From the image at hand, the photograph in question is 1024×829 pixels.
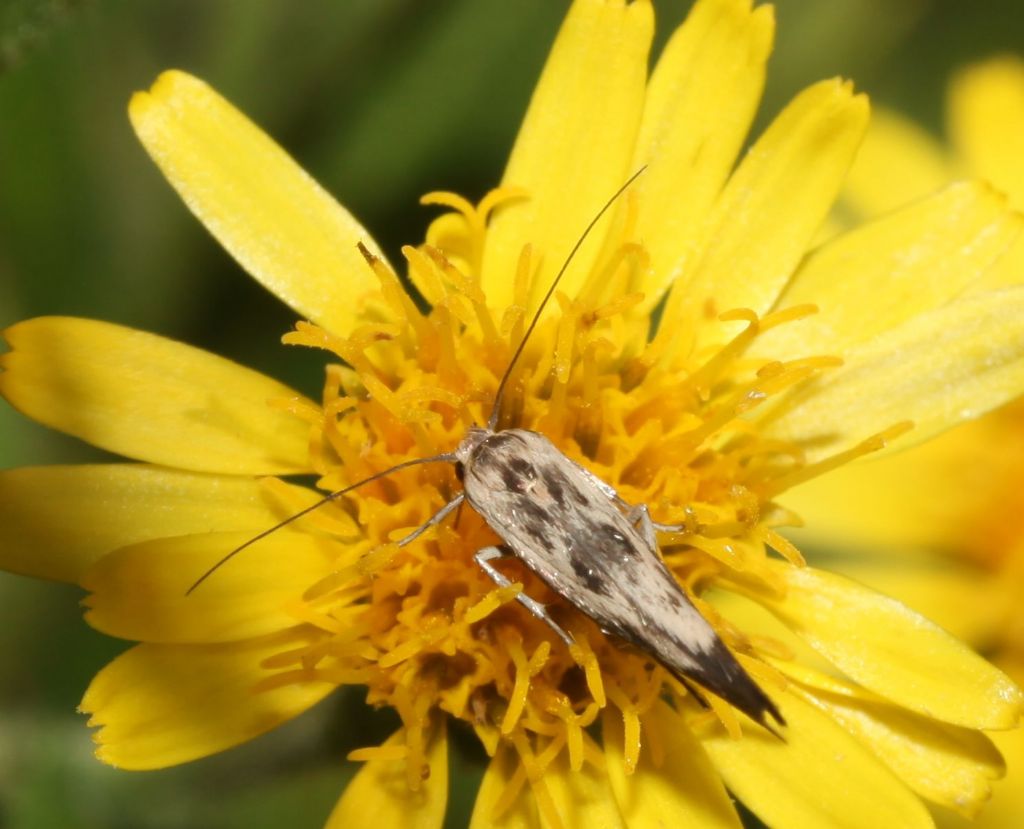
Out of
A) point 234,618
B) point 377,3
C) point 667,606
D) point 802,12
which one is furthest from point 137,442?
point 802,12

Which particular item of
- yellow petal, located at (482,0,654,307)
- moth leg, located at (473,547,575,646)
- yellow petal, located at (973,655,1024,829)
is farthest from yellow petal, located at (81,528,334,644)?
yellow petal, located at (973,655,1024,829)

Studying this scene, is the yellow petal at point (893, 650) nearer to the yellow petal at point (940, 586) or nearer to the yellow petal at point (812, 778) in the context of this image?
the yellow petal at point (812, 778)

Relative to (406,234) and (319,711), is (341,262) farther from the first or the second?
(406,234)

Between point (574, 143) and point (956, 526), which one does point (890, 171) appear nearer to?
point (956, 526)

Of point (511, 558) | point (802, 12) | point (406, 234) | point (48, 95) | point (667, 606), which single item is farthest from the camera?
point (802, 12)

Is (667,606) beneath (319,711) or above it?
above
